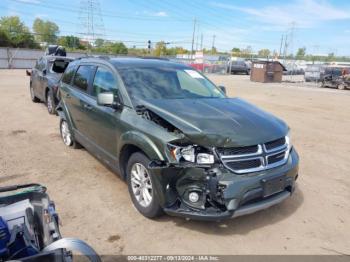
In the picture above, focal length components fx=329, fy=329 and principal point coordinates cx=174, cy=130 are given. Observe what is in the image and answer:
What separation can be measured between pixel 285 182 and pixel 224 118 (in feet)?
3.20

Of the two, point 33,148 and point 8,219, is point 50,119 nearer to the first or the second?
point 33,148

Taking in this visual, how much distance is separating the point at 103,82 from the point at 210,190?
246cm

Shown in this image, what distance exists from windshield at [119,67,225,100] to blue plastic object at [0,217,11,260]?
229cm

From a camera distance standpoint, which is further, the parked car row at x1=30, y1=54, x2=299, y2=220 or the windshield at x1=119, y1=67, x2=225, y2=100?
the windshield at x1=119, y1=67, x2=225, y2=100

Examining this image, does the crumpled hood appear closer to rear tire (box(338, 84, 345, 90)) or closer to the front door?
the front door

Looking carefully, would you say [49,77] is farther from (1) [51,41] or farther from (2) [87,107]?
(1) [51,41]

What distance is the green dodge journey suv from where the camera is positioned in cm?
326

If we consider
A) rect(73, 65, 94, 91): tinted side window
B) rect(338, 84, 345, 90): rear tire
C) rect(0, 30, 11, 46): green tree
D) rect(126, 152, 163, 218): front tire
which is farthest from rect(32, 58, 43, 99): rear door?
rect(0, 30, 11, 46): green tree

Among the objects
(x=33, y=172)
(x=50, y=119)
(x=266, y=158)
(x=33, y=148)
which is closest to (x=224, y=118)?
(x=266, y=158)

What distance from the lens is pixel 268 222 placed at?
152 inches

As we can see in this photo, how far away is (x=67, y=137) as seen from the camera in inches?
255

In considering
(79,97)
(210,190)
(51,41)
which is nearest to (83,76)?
(79,97)

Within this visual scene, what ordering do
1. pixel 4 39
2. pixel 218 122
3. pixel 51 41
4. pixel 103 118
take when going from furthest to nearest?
pixel 51 41, pixel 4 39, pixel 103 118, pixel 218 122

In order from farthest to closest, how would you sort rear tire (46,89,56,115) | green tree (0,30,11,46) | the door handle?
green tree (0,30,11,46) < rear tire (46,89,56,115) < the door handle
